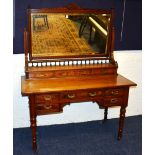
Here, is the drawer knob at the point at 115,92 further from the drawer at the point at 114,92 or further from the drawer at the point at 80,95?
the drawer at the point at 80,95

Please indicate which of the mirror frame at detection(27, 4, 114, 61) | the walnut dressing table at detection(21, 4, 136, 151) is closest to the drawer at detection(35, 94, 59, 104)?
the walnut dressing table at detection(21, 4, 136, 151)

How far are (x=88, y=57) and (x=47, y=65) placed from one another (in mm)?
506

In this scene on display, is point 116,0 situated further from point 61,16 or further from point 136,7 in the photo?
point 61,16

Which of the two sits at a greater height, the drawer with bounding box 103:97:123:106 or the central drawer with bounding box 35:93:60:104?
the central drawer with bounding box 35:93:60:104

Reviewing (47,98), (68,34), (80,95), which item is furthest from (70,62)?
(47,98)

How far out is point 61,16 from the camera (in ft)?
8.95

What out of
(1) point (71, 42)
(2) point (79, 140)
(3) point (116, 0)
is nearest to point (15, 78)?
(1) point (71, 42)

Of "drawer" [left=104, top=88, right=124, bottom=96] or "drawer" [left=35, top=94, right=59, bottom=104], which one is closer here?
"drawer" [left=35, top=94, right=59, bottom=104]

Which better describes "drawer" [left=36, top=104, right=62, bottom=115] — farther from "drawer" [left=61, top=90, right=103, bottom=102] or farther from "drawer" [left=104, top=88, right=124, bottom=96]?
"drawer" [left=104, top=88, right=124, bottom=96]

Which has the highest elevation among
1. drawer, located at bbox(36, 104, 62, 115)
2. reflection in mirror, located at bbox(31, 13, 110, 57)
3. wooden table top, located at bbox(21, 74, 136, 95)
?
reflection in mirror, located at bbox(31, 13, 110, 57)

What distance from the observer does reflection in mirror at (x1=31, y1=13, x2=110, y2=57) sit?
271 centimetres

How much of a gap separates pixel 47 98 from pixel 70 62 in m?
0.63
